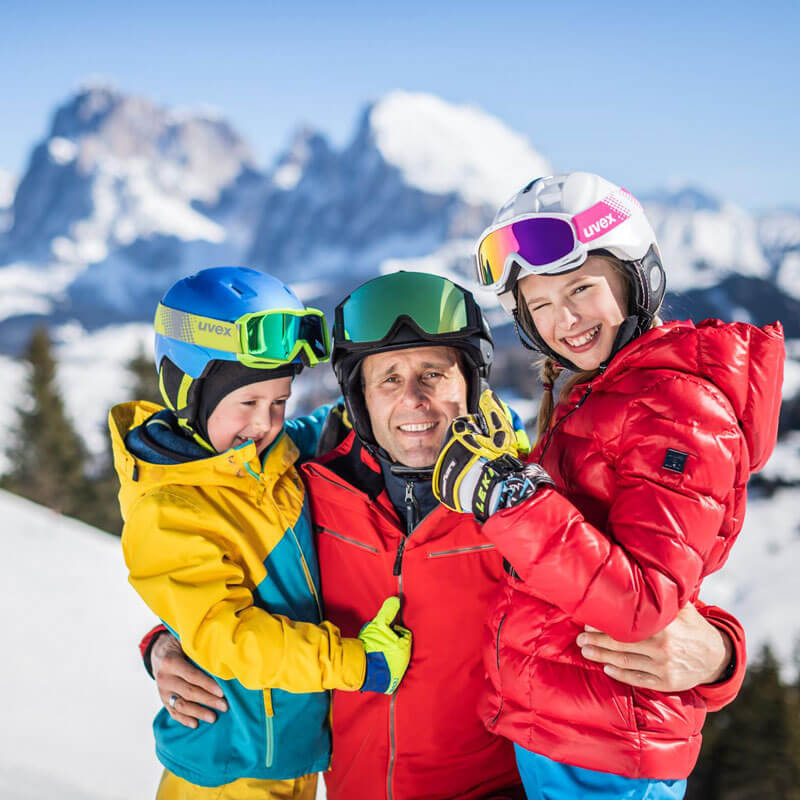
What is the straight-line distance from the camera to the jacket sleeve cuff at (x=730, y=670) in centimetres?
254

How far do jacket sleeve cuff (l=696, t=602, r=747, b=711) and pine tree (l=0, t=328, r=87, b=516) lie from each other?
3486 cm

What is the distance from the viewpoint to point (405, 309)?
2.92 metres

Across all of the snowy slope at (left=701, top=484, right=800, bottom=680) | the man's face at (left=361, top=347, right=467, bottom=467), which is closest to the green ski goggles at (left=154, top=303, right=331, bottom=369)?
the man's face at (left=361, top=347, right=467, bottom=467)

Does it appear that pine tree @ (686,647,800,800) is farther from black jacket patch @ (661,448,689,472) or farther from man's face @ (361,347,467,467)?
black jacket patch @ (661,448,689,472)

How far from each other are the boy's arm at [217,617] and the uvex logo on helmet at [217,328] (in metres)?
0.72

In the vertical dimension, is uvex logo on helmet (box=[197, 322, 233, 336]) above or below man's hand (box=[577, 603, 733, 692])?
above

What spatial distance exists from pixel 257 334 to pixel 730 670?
2230 mm

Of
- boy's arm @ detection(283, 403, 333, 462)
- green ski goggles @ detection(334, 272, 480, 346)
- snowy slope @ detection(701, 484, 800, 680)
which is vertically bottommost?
snowy slope @ detection(701, 484, 800, 680)

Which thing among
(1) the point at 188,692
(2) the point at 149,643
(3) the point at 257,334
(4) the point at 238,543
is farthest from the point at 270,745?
(3) the point at 257,334

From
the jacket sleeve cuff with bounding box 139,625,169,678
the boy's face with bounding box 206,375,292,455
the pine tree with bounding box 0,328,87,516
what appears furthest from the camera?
the pine tree with bounding box 0,328,87,516

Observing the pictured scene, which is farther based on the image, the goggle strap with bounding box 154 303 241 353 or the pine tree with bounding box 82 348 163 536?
the pine tree with bounding box 82 348 163 536

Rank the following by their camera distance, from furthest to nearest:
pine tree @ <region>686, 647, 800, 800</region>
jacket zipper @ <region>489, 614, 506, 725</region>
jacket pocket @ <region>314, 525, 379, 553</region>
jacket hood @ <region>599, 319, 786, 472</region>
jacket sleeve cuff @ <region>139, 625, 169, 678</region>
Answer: pine tree @ <region>686, 647, 800, 800</region>, jacket sleeve cuff @ <region>139, 625, 169, 678</region>, jacket pocket @ <region>314, 525, 379, 553</region>, jacket zipper @ <region>489, 614, 506, 725</region>, jacket hood @ <region>599, 319, 786, 472</region>

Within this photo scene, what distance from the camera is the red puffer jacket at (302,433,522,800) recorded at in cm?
281

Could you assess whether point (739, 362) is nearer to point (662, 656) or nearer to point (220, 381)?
point (662, 656)
